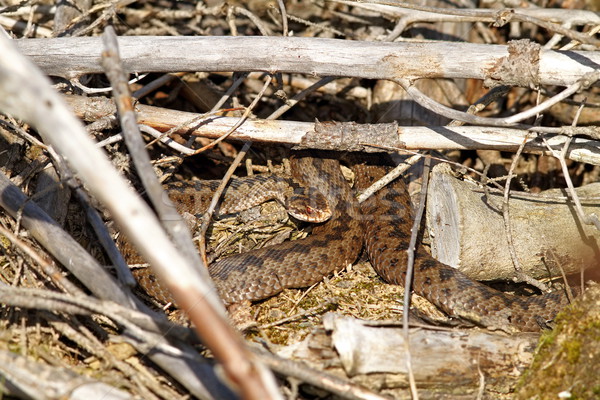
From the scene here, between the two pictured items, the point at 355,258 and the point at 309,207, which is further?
the point at 309,207

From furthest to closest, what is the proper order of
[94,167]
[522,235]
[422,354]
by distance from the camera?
1. [522,235]
2. [422,354]
3. [94,167]

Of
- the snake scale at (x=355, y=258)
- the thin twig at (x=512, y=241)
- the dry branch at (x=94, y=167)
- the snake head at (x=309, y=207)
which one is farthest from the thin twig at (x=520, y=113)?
the dry branch at (x=94, y=167)

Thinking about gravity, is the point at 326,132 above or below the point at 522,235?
above

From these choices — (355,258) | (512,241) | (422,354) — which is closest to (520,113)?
(512,241)

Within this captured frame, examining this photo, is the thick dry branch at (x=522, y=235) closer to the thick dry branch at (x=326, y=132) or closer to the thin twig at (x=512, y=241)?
the thin twig at (x=512, y=241)

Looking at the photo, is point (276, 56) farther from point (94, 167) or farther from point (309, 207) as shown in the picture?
point (94, 167)

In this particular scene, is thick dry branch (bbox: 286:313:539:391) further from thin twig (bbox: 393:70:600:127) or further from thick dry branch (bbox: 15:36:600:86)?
thick dry branch (bbox: 15:36:600:86)
